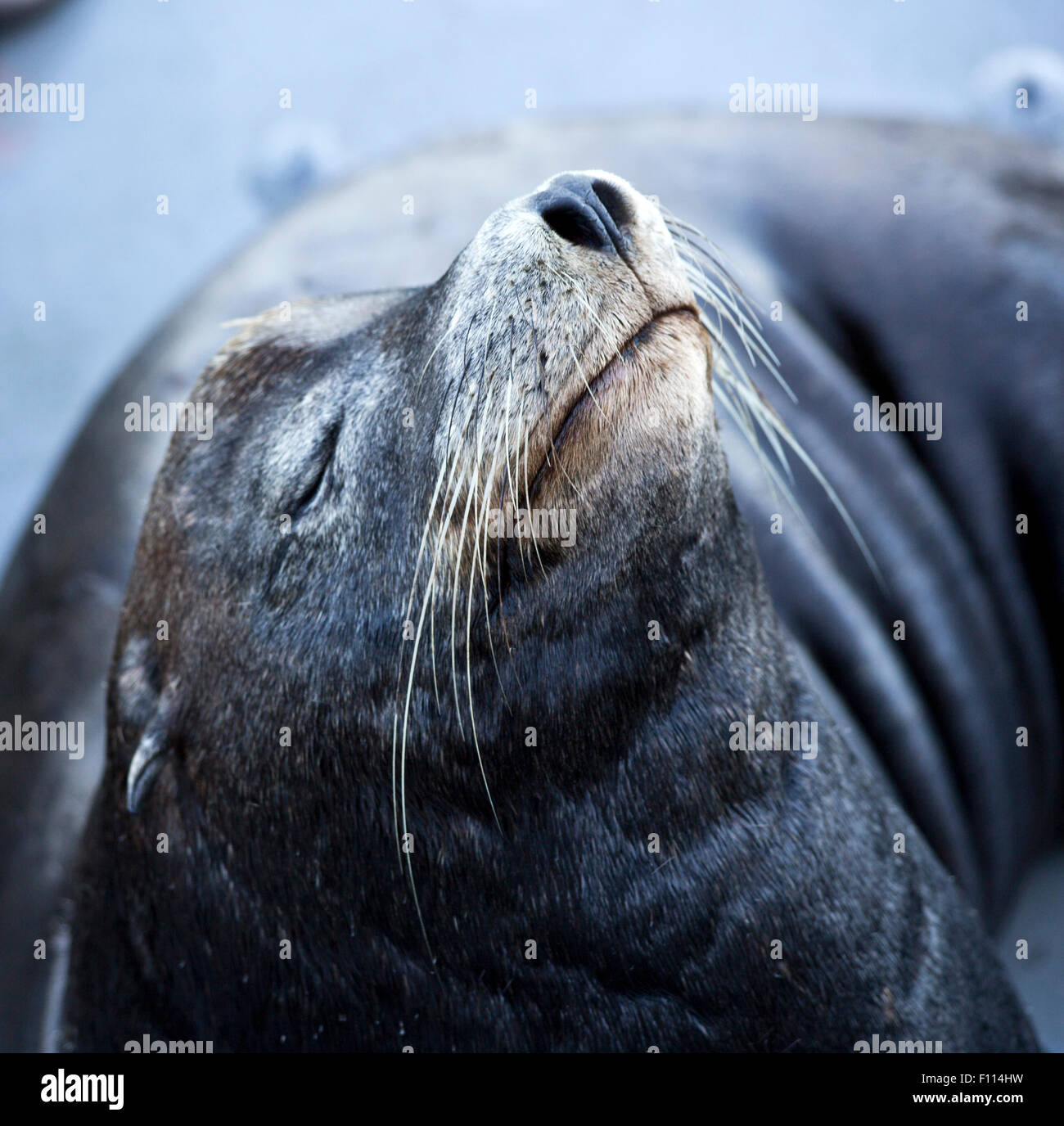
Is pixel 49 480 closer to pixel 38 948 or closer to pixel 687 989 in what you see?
pixel 38 948

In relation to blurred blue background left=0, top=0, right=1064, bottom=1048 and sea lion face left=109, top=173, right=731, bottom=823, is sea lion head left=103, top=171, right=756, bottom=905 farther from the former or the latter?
blurred blue background left=0, top=0, right=1064, bottom=1048

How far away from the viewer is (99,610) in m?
3.35

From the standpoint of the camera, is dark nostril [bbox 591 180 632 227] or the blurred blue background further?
the blurred blue background

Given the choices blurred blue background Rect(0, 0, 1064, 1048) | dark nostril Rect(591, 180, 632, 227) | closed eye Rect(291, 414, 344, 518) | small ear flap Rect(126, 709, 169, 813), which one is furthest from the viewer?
blurred blue background Rect(0, 0, 1064, 1048)

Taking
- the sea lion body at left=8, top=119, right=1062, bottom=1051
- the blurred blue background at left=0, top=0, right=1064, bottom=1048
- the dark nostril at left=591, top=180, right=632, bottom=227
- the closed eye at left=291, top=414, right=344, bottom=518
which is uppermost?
the blurred blue background at left=0, top=0, right=1064, bottom=1048

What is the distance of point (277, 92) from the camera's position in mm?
6074

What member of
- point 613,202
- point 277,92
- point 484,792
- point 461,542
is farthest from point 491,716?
point 277,92

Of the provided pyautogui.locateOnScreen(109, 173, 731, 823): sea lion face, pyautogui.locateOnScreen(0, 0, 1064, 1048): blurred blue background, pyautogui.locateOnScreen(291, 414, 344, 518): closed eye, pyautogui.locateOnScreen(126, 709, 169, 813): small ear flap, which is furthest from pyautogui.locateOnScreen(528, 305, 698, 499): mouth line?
pyautogui.locateOnScreen(0, 0, 1064, 1048): blurred blue background

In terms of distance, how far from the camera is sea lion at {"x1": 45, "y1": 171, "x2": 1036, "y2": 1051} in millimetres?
1997

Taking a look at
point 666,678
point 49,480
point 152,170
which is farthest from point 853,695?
point 152,170

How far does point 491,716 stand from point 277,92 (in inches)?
189

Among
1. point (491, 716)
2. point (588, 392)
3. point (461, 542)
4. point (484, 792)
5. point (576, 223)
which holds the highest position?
point (576, 223)

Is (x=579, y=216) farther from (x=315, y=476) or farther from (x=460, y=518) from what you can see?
(x=315, y=476)
